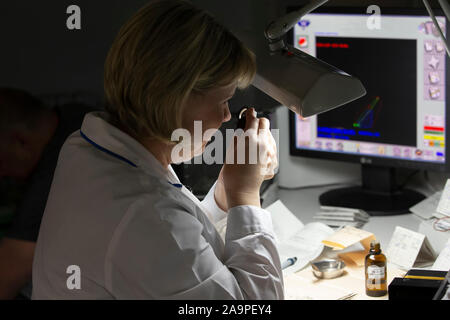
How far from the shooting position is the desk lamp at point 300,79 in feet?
3.95

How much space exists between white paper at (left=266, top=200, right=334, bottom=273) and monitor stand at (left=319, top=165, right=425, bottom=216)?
0.77 feet

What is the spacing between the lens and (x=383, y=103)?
1.92 metres

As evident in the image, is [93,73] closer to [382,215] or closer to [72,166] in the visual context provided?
[382,215]

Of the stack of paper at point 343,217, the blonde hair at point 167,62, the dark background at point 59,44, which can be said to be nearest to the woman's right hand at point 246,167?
the blonde hair at point 167,62

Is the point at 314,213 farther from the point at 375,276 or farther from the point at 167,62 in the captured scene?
the point at 167,62

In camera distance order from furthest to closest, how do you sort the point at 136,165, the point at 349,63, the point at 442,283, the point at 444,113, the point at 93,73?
the point at 93,73
the point at 349,63
the point at 444,113
the point at 442,283
the point at 136,165

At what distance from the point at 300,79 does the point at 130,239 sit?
491 mm

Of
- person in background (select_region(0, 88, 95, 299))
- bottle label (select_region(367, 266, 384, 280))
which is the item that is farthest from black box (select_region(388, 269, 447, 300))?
person in background (select_region(0, 88, 95, 299))

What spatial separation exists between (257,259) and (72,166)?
13.6 inches

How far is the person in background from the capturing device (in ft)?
5.50

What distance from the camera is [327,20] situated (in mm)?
1967

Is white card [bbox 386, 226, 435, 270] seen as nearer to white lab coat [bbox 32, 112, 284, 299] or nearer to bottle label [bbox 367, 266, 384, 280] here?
bottle label [bbox 367, 266, 384, 280]

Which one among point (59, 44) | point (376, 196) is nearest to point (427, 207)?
point (376, 196)

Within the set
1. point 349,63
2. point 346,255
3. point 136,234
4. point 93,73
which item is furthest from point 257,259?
point 93,73
